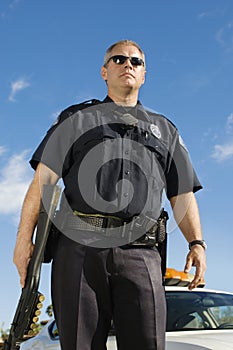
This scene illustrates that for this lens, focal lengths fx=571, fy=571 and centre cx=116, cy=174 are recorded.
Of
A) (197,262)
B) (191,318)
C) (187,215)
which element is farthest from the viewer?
(191,318)

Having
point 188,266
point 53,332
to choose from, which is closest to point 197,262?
point 188,266

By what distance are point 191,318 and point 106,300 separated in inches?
89.7

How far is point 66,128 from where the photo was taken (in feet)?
9.54

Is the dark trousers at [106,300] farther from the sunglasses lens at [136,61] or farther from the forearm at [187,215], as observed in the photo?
the sunglasses lens at [136,61]

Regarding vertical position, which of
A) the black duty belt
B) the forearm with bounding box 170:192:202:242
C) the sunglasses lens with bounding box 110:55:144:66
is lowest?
the black duty belt

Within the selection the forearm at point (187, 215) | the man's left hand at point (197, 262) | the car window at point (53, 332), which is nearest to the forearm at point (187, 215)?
the forearm at point (187, 215)

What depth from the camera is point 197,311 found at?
4.81 meters

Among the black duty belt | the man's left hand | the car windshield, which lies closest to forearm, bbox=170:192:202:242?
the man's left hand

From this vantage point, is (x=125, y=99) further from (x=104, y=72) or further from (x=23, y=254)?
(x=23, y=254)

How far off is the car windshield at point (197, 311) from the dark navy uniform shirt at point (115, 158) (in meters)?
1.93

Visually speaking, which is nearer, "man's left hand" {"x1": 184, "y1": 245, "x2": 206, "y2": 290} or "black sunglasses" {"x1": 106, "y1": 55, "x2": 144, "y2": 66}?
"man's left hand" {"x1": 184, "y1": 245, "x2": 206, "y2": 290}

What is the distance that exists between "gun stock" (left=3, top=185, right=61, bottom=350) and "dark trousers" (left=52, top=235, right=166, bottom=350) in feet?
0.46

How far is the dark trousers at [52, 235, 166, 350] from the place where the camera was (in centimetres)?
258

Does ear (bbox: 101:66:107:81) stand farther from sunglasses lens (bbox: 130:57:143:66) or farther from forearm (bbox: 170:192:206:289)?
forearm (bbox: 170:192:206:289)
